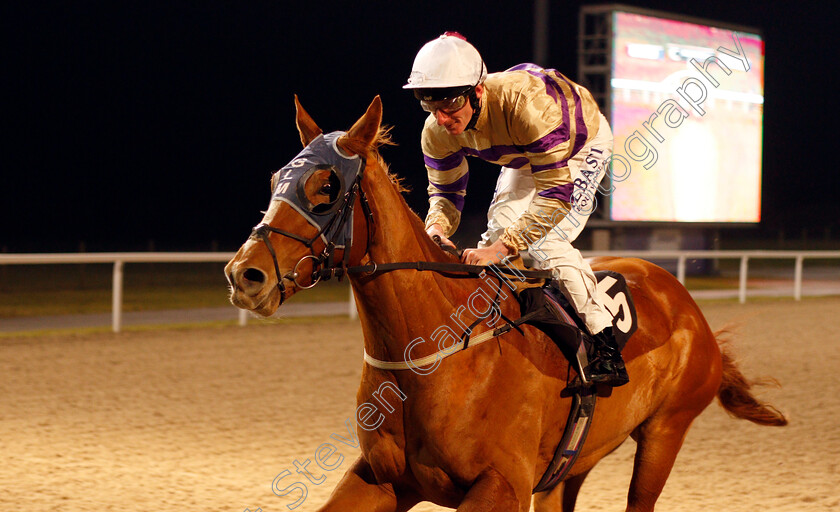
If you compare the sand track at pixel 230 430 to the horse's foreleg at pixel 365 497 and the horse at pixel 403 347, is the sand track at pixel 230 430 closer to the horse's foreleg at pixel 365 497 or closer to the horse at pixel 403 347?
the horse's foreleg at pixel 365 497

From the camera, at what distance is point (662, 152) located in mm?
13680

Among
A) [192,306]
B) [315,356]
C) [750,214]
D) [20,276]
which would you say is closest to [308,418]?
[315,356]

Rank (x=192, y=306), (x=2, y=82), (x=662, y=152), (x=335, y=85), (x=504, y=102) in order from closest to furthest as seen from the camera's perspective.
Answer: (x=504, y=102)
(x=192, y=306)
(x=662, y=152)
(x=2, y=82)
(x=335, y=85)

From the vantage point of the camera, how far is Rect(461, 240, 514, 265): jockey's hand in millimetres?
2619

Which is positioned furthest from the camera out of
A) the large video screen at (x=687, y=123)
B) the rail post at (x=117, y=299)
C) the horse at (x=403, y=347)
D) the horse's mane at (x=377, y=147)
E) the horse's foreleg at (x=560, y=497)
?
the large video screen at (x=687, y=123)

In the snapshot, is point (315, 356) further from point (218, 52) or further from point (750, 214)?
point (218, 52)

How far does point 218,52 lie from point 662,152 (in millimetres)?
37547

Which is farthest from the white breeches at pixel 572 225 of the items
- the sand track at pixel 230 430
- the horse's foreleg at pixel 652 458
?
the sand track at pixel 230 430

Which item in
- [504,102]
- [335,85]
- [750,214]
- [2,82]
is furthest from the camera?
[335,85]

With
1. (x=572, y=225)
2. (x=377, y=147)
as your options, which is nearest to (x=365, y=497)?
(x=377, y=147)

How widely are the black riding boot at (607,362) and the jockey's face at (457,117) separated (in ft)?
2.64

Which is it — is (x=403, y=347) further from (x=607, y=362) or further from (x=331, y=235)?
(x=607, y=362)

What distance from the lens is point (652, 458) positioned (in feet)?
10.6

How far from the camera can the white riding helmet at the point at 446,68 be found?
8.09 feet
